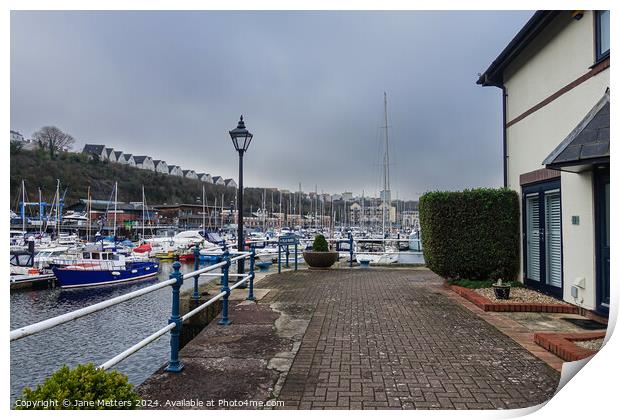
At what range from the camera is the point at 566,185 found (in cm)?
681

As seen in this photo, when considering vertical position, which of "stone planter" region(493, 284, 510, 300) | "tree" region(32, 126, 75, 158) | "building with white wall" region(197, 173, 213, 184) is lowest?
"stone planter" region(493, 284, 510, 300)

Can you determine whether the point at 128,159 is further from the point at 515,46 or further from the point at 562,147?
the point at 562,147

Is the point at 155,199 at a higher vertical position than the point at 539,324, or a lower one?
higher

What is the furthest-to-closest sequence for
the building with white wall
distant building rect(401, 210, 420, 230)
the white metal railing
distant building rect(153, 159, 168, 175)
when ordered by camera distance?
A: the building with white wall → distant building rect(153, 159, 168, 175) → distant building rect(401, 210, 420, 230) → the white metal railing

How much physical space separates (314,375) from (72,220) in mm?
61717

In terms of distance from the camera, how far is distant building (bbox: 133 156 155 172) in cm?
11388

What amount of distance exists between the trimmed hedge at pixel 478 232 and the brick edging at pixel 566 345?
3555mm

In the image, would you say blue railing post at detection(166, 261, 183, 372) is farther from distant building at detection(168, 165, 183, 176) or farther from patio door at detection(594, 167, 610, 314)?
distant building at detection(168, 165, 183, 176)

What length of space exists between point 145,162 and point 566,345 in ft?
407

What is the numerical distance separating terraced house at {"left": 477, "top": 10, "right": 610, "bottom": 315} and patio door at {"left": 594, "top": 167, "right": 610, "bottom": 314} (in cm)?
1

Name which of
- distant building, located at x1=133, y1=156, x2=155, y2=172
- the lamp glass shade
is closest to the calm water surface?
the lamp glass shade

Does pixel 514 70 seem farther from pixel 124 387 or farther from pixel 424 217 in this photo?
pixel 124 387

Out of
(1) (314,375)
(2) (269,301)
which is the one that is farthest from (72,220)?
(1) (314,375)

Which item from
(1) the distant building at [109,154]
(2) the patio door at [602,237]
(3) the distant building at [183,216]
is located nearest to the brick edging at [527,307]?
(2) the patio door at [602,237]
